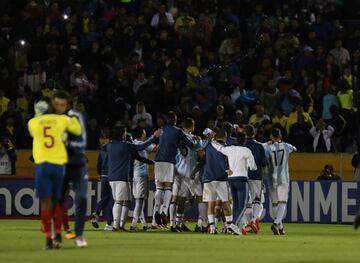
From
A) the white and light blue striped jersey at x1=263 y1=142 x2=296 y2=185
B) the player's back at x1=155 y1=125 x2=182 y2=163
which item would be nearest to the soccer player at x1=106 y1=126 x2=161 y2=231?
the player's back at x1=155 y1=125 x2=182 y2=163

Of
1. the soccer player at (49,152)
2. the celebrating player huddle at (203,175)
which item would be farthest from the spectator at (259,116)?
the soccer player at (49,152)

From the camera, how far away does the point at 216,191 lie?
22.9 m

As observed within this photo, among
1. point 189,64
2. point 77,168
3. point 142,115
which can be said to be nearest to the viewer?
point 77,168

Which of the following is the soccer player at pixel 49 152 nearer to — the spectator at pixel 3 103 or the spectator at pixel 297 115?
the spectator at pixel 297 115

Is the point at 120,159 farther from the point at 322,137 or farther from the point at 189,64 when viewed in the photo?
the point at 189,64

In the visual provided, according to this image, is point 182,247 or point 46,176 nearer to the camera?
point 46,176

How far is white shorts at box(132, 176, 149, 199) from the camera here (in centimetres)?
2458

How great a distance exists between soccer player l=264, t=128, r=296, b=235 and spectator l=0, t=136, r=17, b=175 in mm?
8304

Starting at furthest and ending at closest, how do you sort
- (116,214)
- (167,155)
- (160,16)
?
(160,16) → (167,155) → (116,214)

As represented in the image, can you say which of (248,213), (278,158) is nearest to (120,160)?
(248,213)

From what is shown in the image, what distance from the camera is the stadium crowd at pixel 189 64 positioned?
100 feet

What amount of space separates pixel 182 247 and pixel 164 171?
227 inches

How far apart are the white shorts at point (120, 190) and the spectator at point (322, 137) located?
789 cm

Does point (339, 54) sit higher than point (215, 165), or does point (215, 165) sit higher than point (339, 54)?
point (339, 54)
